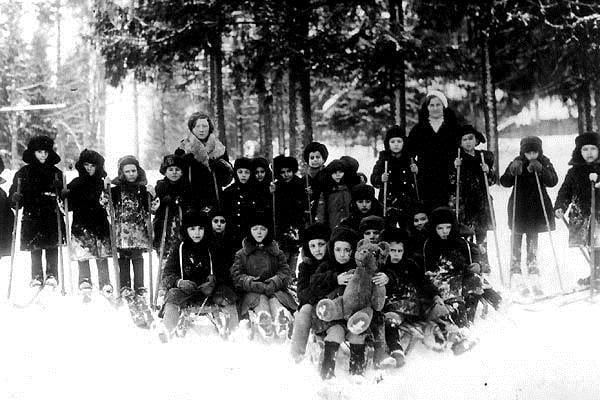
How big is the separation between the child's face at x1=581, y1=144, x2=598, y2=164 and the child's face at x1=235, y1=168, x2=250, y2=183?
11.9 ft

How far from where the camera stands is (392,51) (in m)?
12.2

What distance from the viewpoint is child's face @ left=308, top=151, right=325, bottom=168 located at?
22.9 feet

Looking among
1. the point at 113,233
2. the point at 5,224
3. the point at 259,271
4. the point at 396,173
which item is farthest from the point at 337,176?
the point at 5,224

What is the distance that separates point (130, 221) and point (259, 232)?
165 cm

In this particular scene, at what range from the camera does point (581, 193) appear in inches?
257

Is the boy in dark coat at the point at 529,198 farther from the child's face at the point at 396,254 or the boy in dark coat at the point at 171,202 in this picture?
the boy in dark coat at the point at 171,202

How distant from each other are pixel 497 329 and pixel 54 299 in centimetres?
462

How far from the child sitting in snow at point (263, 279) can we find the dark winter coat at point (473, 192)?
221 cm

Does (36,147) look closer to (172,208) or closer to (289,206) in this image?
(172,208)

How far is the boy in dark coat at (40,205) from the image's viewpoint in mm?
6898

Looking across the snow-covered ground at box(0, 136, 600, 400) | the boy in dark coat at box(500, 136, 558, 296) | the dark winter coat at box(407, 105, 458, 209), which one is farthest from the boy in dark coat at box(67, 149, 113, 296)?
the boy in dark coat at box(500, 136, 558, 296)

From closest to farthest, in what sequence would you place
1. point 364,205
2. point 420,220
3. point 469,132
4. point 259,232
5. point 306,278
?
point 306,278
point 259,232
point 420,220
point 364,205
point 469,132

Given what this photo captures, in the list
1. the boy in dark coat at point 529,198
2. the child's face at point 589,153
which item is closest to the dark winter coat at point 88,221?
the boy in dark coat at point 529,198

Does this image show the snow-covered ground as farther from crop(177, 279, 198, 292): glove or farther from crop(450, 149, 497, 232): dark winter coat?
crop(450, 149, 497, 232): dark winter coat
